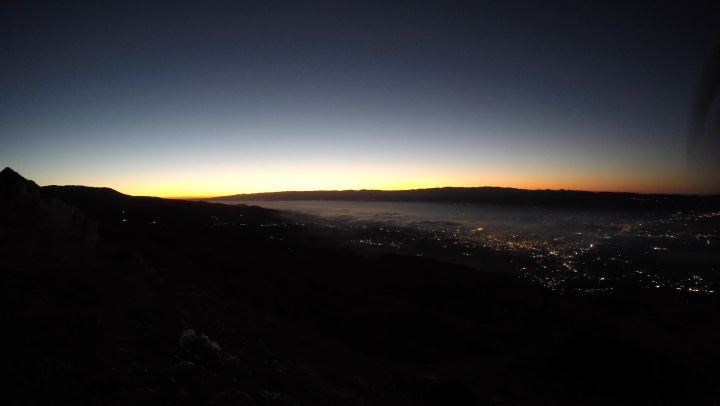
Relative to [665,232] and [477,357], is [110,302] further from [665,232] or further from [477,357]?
[665,232]

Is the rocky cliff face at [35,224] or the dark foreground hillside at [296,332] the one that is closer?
the dark foreground hillside at [296,332]

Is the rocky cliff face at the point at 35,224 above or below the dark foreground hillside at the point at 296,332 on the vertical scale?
above

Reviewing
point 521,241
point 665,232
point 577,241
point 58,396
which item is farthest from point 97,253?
point 665,232

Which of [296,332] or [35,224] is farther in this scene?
[296,332]

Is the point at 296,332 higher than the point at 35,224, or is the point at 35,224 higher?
the point at 35,224
